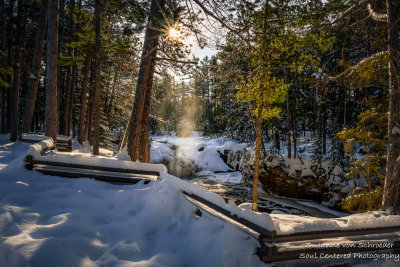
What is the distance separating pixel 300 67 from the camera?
6.05 meters

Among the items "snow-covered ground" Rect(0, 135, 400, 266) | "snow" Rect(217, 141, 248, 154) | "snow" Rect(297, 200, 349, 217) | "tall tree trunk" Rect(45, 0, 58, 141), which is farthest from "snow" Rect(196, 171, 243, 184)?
"snow-covered ground" Rect(0, 135, 400, 266)

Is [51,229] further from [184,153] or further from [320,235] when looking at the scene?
[184,153]

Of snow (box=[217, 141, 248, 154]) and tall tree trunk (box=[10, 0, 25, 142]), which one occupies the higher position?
tall tree trunk (box=[10, 0, 25, 142])

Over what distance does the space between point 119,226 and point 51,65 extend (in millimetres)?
7394

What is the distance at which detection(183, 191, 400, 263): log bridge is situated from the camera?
2.55 metres

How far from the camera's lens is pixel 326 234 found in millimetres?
2836

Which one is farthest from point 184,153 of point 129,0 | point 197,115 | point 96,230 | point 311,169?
point 197,115

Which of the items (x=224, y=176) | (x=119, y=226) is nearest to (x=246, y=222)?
(x=119, y=226)

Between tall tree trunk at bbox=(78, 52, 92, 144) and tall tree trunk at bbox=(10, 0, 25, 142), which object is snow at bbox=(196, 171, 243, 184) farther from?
tall tree trunk at bbox=(10, 0, 25, 142)

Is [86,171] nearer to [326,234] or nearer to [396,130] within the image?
[326,234]

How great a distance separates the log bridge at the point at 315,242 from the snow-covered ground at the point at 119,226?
0.09m

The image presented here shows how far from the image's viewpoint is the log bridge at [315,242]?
8.36 ft

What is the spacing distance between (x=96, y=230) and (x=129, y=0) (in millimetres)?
6670

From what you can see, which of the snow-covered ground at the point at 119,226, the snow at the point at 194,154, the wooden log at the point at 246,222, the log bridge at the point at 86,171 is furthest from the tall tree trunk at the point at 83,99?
the wooden log at the point at 246,222
